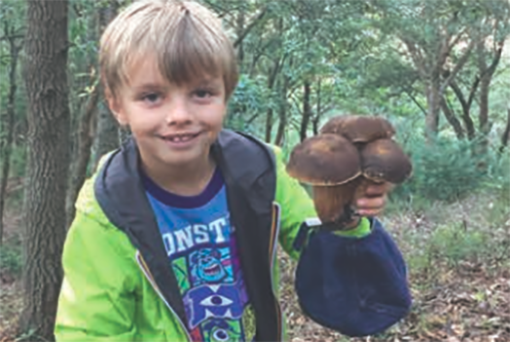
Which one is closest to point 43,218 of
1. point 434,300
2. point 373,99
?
point 434,300

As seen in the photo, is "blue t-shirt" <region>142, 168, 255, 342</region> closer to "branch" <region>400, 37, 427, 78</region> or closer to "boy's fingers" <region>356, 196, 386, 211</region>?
"boy's fingers" <region>356, 196, 386, 211</region>

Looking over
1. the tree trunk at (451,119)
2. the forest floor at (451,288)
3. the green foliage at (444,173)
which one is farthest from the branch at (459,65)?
the forest floor at (451,288)

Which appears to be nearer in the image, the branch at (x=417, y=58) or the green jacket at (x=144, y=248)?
the green jacket at (x=144, y=248)

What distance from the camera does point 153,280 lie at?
5.13 feet

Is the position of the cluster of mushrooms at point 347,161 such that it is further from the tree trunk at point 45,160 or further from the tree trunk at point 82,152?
the tree trunk at point 82,152

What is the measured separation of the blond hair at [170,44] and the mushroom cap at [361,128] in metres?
0.27

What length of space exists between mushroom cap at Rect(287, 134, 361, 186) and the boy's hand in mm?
53

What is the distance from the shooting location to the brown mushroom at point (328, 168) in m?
1.39

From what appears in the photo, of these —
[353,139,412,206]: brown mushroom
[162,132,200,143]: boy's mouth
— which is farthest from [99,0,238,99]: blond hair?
[353,139,412,206]: brown mushroom

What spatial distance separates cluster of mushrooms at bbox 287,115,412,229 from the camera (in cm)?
139

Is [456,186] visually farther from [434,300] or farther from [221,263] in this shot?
[221,263]

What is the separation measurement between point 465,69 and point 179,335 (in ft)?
78.8

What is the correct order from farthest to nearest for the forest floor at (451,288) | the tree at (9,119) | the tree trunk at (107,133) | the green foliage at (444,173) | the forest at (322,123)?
the tree at (9,119) < the green foliage at (444,173) < the tree trunk at (107,133) < the forest at (322,123) < the forest floor at (451,288)

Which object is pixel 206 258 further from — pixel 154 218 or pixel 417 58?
pixel 417 58
